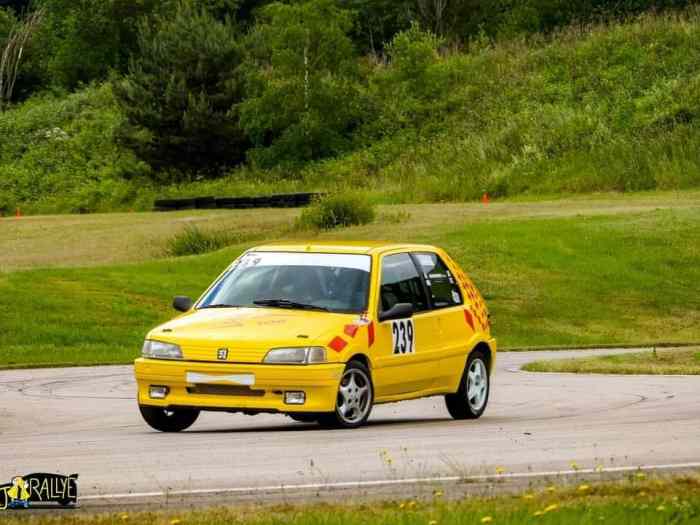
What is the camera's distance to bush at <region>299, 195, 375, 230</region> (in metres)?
45.5

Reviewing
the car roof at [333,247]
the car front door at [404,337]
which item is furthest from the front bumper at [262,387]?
the car roof at [333,247]

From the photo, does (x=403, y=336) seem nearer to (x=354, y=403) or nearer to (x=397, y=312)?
(x=397, y=312)

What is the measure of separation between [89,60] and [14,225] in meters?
46.4

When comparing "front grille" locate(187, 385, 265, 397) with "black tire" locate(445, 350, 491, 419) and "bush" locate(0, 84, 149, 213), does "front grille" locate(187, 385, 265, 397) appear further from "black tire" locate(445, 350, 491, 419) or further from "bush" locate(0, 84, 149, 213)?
"bush" locate(0, 84, 149, 213)

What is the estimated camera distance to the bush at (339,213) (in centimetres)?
4553

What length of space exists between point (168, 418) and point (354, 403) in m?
1.71

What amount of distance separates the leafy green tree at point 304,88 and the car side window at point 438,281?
175 ft

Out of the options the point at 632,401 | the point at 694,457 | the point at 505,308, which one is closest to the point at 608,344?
the point at 505,308

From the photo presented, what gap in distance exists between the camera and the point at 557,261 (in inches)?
1567

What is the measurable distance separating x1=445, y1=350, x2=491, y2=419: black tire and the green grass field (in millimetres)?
11640

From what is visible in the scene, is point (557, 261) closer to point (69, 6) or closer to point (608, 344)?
point (608, 344)

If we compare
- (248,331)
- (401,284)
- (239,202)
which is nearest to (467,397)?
(401,284)

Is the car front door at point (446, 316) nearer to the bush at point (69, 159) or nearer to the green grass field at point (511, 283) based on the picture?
the green grass field at point (511, 283)

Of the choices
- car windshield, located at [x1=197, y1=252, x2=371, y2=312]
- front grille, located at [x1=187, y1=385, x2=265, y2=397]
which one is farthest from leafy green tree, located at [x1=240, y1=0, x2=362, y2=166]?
front grille, located at [x1=187, y1=385, x2=265, y2=397]
